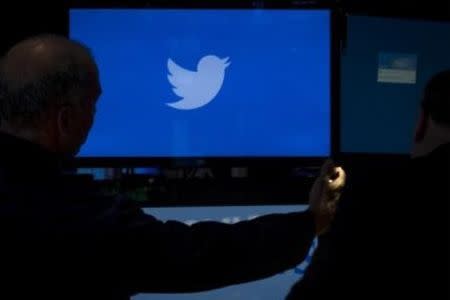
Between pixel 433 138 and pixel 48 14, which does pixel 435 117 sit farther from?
pixel 48 14

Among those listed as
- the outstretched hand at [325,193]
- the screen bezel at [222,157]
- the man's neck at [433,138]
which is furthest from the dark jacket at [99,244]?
the screen bezel at [222,157]

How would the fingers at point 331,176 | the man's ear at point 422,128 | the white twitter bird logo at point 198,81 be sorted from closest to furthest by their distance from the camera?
the fingers at point 331,176 → the man's ear at point 422,128 → the white twitter bird logo at point 198,81

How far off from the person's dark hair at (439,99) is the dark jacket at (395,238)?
0.13m

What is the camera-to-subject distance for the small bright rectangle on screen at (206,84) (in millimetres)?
1895

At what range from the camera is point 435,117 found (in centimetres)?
154

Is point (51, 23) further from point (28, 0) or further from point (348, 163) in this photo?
point (348, 163)

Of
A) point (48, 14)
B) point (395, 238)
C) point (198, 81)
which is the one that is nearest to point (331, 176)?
point (395, 238)

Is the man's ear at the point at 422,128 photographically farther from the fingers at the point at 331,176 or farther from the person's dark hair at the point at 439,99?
the fingers at the point at 331,176

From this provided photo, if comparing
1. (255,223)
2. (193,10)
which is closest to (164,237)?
(255,223)

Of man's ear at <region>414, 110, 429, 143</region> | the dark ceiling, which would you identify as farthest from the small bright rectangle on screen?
man's ear at <region>414, 110, 429, 143</region>

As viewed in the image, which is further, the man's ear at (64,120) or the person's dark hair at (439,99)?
the person's dark hair at (439,99)

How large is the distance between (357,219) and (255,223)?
0.62 ft

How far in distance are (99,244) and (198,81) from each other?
26.9 inches

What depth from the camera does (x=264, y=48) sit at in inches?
74.7
